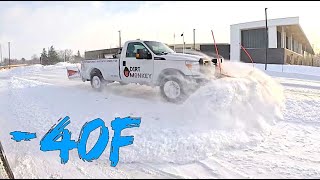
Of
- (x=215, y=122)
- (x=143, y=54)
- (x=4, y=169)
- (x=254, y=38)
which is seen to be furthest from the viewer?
(x=254, y=38)

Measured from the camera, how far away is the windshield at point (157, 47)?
9462 millimetres

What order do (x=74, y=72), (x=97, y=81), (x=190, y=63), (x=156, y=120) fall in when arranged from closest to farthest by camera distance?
1. (x=156, y=120)
2. (x=190, y=63)
3. (x=97, y=81)
4. (x=74, y=72)

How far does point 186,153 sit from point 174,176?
86cm

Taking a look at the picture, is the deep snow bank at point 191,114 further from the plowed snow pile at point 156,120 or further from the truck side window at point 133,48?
the truck side window at point 133,48

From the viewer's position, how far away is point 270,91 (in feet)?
27.7

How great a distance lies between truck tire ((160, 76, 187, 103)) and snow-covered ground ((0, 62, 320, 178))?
26cm

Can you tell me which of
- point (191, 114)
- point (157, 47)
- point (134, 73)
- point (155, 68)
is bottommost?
point (191, 114)

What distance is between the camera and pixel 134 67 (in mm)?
9914

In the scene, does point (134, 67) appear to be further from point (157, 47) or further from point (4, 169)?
point (4, 169)

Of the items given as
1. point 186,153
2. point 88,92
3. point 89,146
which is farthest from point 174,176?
point 88,92

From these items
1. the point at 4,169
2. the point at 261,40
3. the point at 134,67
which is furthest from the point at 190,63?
A: the point at 261,40

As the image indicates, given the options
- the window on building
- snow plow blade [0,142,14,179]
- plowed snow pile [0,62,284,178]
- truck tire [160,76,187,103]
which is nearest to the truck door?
plowed snow pile [0,62,284,178]

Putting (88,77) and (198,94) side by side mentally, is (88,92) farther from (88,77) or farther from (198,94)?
(198,94)

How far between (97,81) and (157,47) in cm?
304
